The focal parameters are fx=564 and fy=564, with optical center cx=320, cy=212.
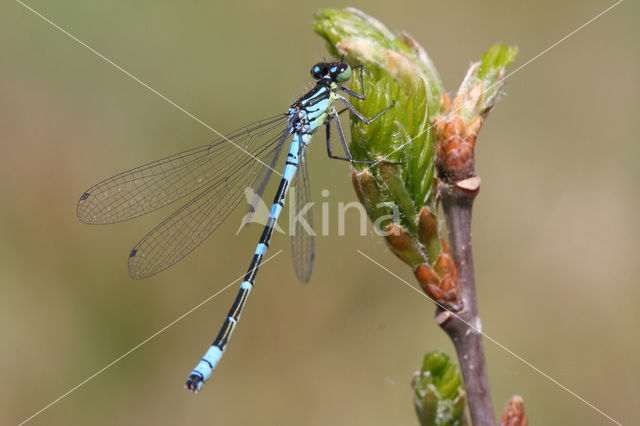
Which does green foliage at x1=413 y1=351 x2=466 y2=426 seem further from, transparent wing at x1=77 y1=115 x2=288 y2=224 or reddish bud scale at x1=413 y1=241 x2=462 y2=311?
transparent wing at x1=77 y1=115 x2=288 y2=224

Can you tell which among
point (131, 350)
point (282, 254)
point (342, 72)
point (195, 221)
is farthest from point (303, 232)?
point (131, 350)

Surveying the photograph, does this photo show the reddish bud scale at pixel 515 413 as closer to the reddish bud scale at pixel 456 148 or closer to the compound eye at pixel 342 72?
the reddish bud scale at pixel 456 148

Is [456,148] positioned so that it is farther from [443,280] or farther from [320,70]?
[320,70]

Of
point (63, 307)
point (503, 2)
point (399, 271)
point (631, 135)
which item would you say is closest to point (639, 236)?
point (631, 135)

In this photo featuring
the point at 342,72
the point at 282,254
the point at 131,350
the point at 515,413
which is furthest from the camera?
Result: the point at 282,254

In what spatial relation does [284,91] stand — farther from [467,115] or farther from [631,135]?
[467,115]
